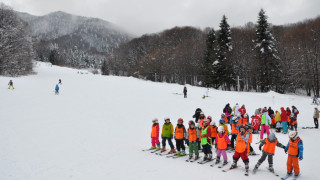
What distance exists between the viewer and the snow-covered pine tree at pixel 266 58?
42062 millimetres

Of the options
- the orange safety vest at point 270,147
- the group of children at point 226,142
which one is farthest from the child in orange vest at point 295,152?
the orange safety vest at point 270,147

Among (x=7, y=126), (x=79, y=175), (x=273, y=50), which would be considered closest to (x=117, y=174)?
(x=79, y=175)

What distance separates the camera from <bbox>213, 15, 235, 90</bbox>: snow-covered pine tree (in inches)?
1850

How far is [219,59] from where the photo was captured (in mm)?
47406

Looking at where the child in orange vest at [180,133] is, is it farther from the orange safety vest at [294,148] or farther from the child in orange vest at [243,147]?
the orange safety vest at [294,148]

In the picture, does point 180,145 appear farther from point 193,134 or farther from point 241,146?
point 241,146

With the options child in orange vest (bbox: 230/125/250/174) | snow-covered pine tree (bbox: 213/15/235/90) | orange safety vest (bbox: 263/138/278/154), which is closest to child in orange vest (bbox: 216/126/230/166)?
child in orange vest (bbox: 230/125/250/174)

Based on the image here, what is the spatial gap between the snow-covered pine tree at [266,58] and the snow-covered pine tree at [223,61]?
5897mm

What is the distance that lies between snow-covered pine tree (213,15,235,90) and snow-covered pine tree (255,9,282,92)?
5897 millimetres

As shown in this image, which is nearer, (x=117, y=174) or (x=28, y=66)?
(x=117, y=174)

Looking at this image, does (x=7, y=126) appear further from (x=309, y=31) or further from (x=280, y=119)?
(x=309, y=31)

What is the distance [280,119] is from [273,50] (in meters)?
30.3

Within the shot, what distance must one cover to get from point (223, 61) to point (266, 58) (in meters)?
7.92

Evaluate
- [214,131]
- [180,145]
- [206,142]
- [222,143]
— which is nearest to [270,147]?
[222,143]
